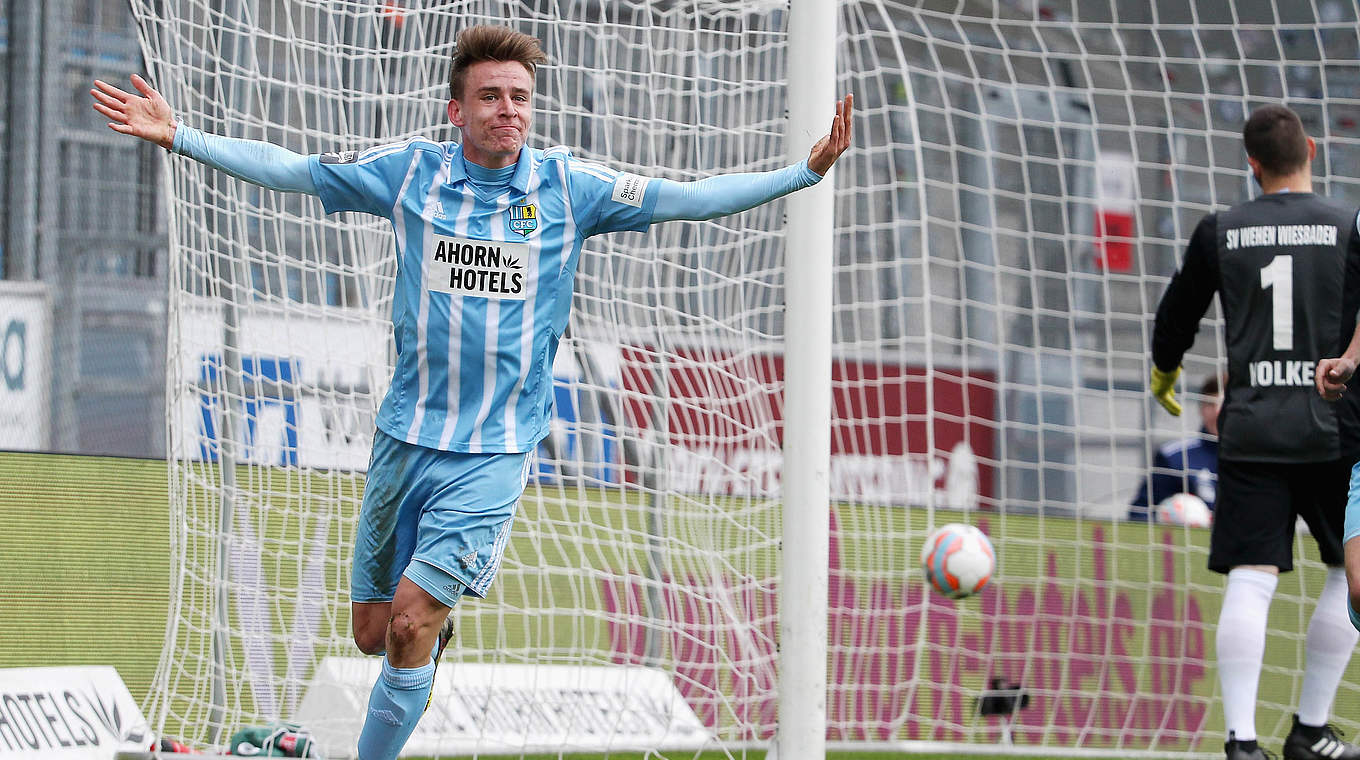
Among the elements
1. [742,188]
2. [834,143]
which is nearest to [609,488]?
[742,188]

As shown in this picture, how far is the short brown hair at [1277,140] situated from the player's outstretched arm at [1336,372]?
0.88 meters

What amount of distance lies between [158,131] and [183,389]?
1.60 m

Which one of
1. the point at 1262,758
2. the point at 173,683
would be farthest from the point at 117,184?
the point at 1262,758

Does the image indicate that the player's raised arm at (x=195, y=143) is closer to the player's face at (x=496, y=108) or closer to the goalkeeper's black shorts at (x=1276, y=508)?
the player's face at (x=496, y=108)

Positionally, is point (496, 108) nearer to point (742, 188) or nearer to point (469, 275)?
point (469, 275)

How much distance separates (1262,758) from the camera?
434cm

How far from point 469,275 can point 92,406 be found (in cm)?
327

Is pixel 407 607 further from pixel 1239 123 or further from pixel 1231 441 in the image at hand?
pixel 1239 123

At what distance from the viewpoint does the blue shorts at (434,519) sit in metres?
3.47

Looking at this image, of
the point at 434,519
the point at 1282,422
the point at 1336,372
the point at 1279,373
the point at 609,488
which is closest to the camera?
the point at 434,519

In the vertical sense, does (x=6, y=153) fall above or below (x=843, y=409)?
above

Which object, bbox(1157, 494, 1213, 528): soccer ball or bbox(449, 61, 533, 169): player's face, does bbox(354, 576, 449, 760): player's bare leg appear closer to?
bbox(449, 61, 533, 169): player's face

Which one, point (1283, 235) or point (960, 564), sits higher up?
point (1283, 235)

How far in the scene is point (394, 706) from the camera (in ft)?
11.7
